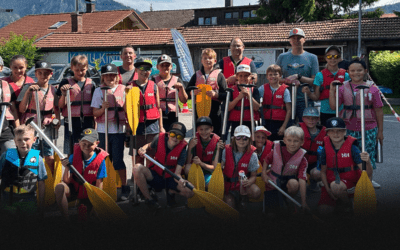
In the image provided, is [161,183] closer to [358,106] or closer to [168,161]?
[168,161]

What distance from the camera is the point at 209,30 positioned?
24078 mm

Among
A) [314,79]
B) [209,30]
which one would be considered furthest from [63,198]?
[209,30]

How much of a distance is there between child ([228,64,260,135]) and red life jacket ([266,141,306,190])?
3.16 feet

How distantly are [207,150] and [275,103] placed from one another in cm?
126

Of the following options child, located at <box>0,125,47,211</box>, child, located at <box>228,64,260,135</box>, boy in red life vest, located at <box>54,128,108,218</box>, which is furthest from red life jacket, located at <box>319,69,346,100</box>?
child, located at <box>0,125,47,211</box>

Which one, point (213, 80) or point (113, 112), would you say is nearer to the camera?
point (113, 112)

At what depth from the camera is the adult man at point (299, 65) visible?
5.75 m

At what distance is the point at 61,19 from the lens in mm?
34688

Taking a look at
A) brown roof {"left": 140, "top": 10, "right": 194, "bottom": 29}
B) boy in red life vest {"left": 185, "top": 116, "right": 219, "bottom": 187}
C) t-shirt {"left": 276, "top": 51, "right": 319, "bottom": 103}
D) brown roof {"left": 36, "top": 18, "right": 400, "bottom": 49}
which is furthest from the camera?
brown roof {"left": 140, "top": 10, "right": 194, "bottom": 29}

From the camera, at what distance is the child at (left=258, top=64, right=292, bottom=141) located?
551 cm

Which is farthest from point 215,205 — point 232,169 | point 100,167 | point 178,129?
point 100,167

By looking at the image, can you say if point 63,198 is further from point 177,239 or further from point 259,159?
point 259,159

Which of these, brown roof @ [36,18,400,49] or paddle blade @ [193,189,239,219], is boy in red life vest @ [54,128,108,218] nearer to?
paddle blade @ [193,189,239,219]

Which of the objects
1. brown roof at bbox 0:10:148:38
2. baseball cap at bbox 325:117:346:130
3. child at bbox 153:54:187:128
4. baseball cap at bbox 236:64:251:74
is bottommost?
baseball cap at bbox 325:117:346:130
